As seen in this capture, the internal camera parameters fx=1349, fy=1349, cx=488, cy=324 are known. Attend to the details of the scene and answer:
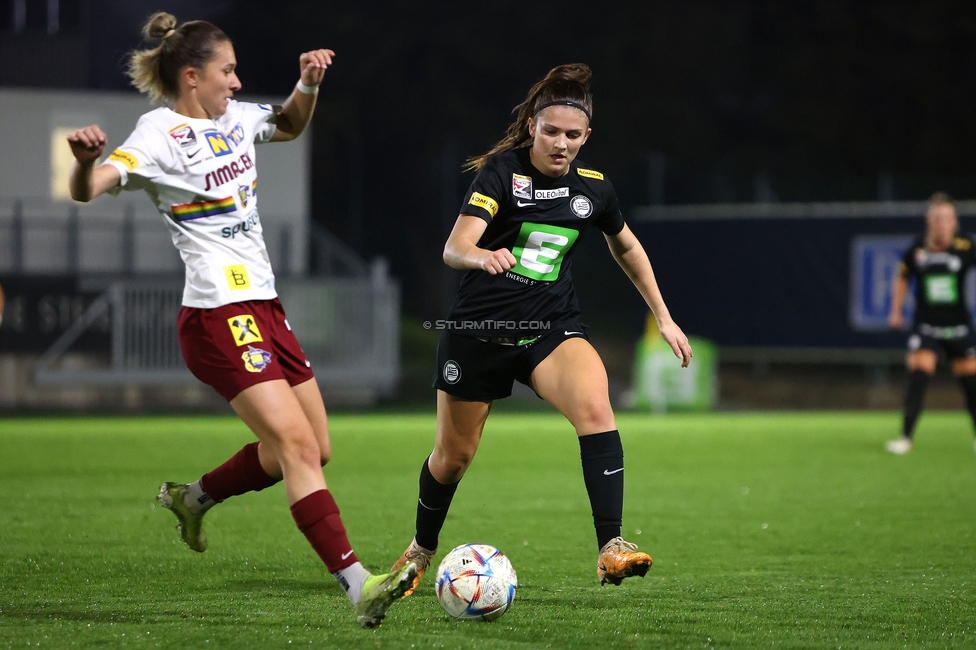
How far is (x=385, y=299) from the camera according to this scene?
69.4ft

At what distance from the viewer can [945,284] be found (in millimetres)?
12750

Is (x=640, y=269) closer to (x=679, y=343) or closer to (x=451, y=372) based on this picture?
(x=679, y=343)

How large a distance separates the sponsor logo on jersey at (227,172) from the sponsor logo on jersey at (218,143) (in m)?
0.05

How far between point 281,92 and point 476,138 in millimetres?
10950

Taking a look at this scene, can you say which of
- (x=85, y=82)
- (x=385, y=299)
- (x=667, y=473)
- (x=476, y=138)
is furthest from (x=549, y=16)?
(x=667, y=473)

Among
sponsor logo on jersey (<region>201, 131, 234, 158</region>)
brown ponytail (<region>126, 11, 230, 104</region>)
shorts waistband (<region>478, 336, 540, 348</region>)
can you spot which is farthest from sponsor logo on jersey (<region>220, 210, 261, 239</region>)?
shorts waistband (<region>478, 336, 540, 348</region>)

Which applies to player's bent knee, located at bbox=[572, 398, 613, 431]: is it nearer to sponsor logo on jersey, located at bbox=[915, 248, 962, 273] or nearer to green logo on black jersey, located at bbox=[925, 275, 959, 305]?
green logo on black jersey, located at bbox=[925, 275, 959, 305]

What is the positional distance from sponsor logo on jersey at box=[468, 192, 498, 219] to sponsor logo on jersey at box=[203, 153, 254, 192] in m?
0.93

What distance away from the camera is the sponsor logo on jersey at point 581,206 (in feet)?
19.2

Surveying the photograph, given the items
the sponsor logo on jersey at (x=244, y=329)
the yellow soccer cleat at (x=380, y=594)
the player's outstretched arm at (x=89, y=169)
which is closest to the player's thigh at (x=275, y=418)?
the sponsor logo on jersey at (x=244, y=329)

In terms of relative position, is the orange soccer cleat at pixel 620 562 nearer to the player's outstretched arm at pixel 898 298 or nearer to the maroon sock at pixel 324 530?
the maroon sock at pixel 324 530

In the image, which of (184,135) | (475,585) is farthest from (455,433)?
(184,135)

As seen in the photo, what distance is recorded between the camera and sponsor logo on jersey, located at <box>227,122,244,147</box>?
5.50 metres

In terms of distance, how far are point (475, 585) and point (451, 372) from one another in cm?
98
